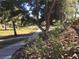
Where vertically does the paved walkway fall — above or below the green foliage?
below

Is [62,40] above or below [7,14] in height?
above

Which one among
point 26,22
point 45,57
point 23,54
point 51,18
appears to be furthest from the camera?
point 26,22

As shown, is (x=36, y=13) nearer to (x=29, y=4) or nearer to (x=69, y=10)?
(x=29, y=4)

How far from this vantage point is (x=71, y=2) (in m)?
30.3

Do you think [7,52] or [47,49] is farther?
[7,52]

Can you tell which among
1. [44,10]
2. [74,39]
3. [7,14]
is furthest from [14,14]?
[74,39]

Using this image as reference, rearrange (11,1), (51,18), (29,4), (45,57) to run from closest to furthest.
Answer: (45,57), (11,1), (29,4), (51,18)

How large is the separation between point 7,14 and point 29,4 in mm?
4351

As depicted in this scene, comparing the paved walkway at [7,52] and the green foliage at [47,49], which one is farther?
the paved walkway at [7,52]

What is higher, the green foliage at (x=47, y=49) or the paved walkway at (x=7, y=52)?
the green foliage at (x=47, y=49)

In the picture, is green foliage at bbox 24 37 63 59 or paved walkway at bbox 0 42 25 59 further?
paved walkway at bbox 0 42 25 59

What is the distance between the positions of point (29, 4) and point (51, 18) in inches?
145

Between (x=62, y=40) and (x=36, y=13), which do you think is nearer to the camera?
(x=62, y=40)

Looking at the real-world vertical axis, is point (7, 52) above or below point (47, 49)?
below
